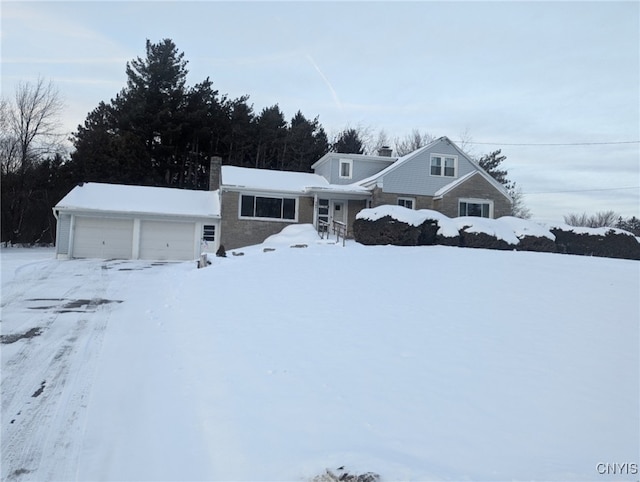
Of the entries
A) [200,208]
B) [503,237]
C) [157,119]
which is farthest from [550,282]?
[157,119]

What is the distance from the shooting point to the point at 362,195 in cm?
2347

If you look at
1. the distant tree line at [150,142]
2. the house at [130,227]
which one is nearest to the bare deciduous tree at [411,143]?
the distant tree line at [150,142]

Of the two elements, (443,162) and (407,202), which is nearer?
(407,202)

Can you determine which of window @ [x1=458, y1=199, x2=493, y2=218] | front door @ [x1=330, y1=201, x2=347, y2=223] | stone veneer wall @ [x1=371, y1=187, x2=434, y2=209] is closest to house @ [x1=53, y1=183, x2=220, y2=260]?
front door @ [x1=330, y1=201, x2=347, y2=223]

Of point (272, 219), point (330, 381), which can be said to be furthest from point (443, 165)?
point (330, 381)

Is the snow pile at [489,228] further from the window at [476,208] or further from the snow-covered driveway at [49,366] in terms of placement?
the snow-covered driveway at [49,366]

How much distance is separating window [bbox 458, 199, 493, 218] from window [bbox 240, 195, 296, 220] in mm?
9109

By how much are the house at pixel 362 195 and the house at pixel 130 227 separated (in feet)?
4.63

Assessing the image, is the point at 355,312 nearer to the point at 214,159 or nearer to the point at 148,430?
the point at 148,430

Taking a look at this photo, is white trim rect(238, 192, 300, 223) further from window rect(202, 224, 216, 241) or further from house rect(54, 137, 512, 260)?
window rect(202, 224, 216, 241)

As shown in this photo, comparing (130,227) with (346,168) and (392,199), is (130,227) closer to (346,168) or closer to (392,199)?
(346,168)

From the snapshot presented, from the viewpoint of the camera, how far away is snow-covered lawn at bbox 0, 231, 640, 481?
414 centimetres

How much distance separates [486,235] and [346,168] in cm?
1072

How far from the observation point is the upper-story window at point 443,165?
80.9 ft
